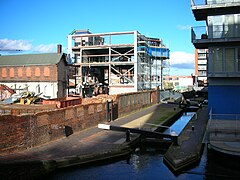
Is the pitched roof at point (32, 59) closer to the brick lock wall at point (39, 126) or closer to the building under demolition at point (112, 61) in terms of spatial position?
the building under demolition at point (112, 61)

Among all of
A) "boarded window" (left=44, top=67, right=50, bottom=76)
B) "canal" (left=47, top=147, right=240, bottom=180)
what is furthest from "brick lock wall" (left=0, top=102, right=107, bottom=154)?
"boarded window" (left=44, top=67, right=50, bottom=76)

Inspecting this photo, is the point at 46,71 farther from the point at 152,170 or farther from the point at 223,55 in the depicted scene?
the point at 152,170

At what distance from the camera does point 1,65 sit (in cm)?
5178

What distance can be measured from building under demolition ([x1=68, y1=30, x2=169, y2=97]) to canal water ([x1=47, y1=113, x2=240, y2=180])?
35.4 metres

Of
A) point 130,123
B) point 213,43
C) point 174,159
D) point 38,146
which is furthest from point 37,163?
point 213,43

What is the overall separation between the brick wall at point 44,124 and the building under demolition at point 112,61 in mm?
28064

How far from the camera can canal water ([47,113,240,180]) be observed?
43.5 ft

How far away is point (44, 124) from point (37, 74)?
33.9m

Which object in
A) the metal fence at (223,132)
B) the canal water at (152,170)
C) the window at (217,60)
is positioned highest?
the window at (217,60)

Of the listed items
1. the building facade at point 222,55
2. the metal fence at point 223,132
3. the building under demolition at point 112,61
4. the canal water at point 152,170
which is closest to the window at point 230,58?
the building facade at point 222,55

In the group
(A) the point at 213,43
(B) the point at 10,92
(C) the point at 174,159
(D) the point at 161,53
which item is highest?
(D) the point at 161,53

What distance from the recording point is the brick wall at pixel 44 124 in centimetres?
1391

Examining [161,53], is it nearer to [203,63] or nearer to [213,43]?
[213,43]

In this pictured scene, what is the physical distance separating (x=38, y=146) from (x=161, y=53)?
161 feet
